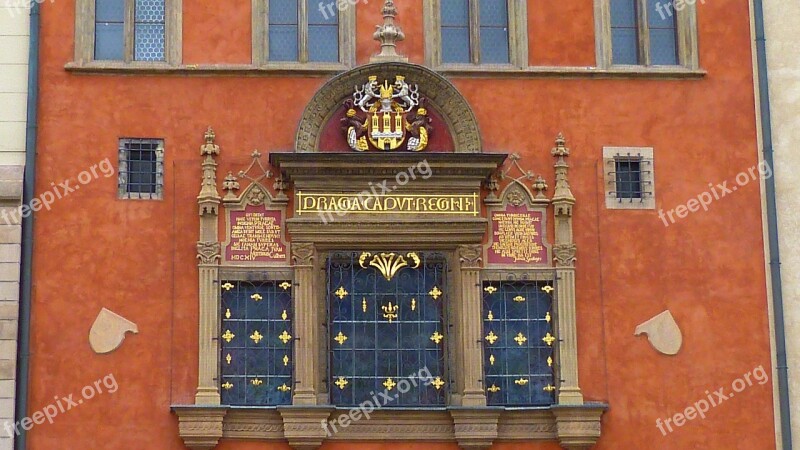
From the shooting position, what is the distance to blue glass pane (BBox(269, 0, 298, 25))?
24156 millimetres

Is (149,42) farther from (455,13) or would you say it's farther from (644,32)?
(644,32)

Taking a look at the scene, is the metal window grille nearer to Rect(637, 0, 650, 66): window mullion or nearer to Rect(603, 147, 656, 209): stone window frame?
Rect(603, 147, 656, 209): stone window frame

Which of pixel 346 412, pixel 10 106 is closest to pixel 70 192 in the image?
pixel 10 106

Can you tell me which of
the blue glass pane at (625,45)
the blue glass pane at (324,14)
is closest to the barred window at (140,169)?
the blue glass pane at (324,14)

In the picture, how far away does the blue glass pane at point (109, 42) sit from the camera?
939 inches

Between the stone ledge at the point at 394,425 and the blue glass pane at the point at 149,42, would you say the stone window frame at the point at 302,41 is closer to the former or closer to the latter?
the blue glass pane at the point at 149,42

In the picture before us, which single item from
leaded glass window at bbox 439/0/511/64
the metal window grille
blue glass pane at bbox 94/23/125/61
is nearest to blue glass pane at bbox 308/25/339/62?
leaded glass window at bbox 439/0/511/64

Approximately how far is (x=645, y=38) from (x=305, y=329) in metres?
6.89

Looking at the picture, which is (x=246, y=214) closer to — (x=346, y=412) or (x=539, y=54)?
(x=346, y=412)

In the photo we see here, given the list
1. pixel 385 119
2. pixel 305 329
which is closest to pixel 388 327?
pixel 305 329

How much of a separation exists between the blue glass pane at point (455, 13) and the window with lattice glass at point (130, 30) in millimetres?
4248

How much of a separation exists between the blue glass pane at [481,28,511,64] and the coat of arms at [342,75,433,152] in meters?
1.37

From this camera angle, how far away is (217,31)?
78.4 ft

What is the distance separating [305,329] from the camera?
2294 cm
